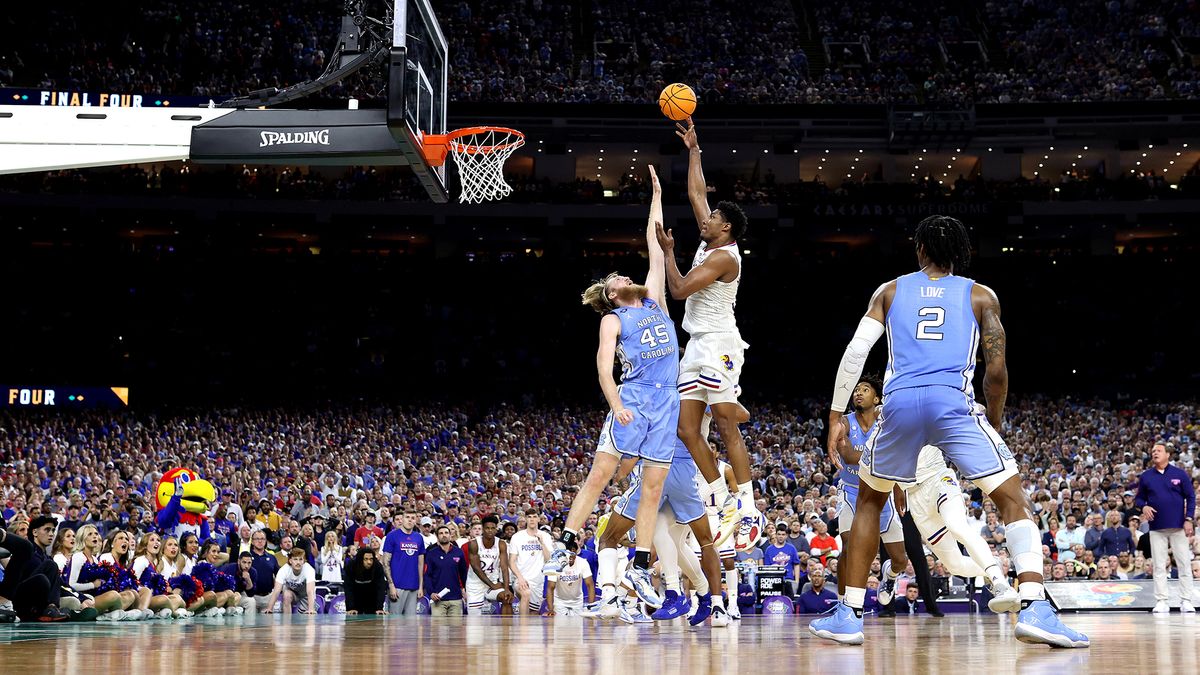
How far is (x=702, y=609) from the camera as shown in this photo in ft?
30.9

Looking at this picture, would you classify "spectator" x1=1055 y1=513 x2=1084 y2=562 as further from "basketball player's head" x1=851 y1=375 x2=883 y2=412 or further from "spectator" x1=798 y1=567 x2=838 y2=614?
"basketball player's head" x1=851 y1=375 x2=883 y2=412

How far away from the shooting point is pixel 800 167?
44844 mm

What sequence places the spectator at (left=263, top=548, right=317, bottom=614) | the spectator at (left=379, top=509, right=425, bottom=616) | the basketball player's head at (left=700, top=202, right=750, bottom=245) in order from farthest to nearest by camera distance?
1. the spectator at (left=379, top=509, right=425, bottom=616)
2. the spectator at (left=263, top=548, right=317, bottom=614)
3. the basketball player's head at (left=700, top=202, right=750, bottom=245)

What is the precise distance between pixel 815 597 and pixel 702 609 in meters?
6.41

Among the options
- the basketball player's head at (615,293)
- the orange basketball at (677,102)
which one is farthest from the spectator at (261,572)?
the orange basketball at (677,102)

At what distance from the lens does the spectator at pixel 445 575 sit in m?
16.1

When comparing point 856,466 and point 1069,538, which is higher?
point 856,466

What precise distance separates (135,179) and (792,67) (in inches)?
→ 907

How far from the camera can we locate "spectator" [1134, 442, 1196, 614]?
13.3 meters

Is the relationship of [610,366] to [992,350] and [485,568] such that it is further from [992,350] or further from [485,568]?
[485,568]

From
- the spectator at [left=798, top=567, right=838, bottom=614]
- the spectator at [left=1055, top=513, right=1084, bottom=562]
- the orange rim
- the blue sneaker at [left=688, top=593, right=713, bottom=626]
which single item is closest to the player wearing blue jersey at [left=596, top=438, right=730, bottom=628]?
the blue sneaker at [left=688, top=593, right=713, bottom=626]

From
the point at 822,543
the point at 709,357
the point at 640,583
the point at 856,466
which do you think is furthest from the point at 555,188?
the point at 640,583

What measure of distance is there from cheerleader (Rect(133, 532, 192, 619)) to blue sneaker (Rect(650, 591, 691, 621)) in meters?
6.82

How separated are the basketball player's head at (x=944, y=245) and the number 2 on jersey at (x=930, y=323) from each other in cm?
29
